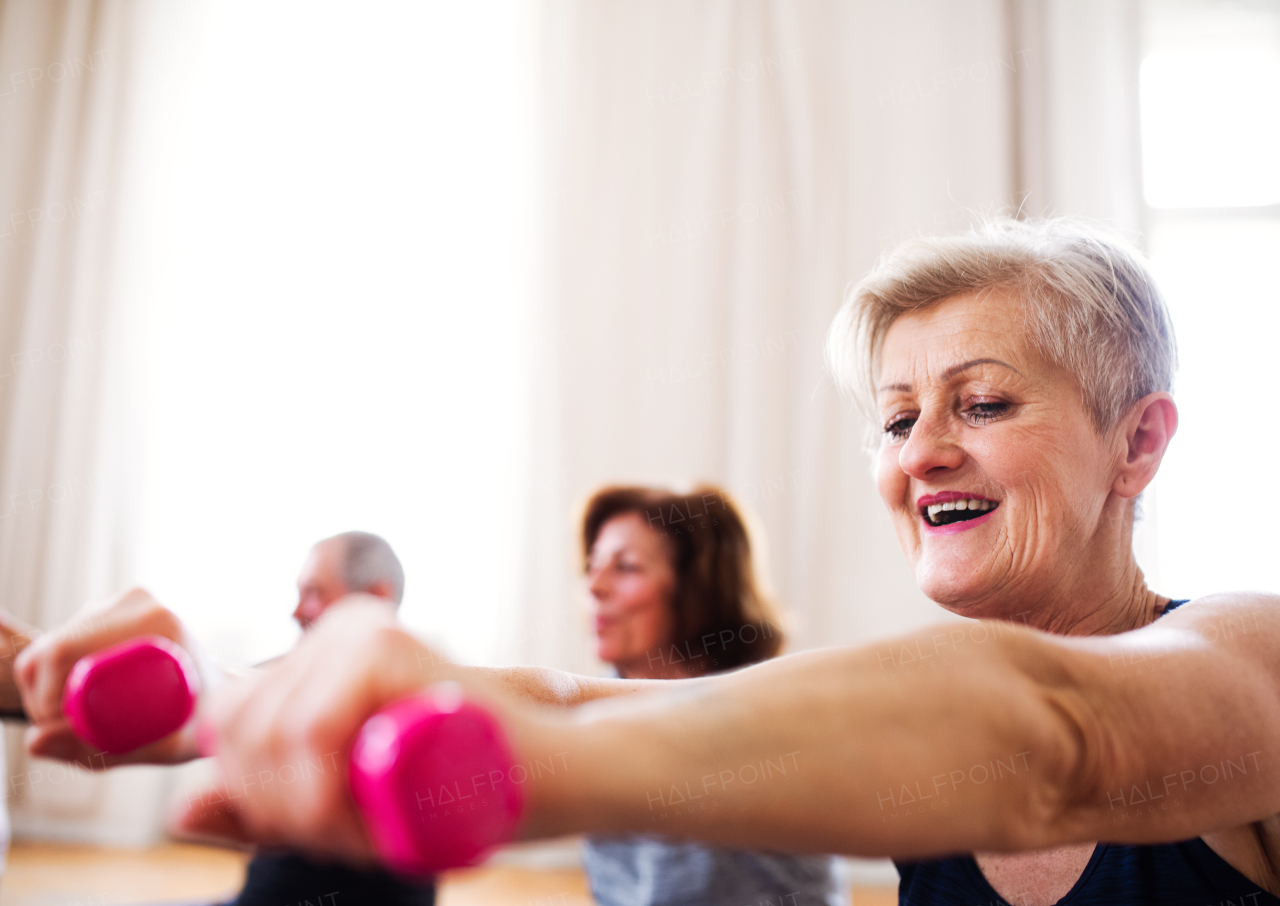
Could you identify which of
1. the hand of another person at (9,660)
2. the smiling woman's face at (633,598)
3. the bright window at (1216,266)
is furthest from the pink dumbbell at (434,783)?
the bright window at (1216,266)

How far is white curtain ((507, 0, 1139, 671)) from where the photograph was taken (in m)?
3.41

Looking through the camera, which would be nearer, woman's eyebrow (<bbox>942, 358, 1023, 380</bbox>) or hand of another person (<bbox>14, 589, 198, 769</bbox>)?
hand of another person (<bbox>14, 589, 198, 769</bbox>)

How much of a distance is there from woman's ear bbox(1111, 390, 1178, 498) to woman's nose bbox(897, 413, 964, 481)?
0.56 ft

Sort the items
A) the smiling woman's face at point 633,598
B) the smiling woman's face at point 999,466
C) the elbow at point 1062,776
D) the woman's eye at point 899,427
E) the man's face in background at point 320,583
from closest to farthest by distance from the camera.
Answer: the elbow at point 1062,776
the smiling woman's face at point 999,466
the woman's eye at point 899,427
the man's face in background at point 320,583
the smiling woman's face at point 633,598

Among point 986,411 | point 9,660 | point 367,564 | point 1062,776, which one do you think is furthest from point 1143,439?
point 367,564

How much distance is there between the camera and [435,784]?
0.25m

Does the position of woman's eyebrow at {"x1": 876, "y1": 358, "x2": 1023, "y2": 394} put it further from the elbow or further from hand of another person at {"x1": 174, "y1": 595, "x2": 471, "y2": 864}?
hand of another person at {"x1": 174, "y1": 595, "x2": 471, "y2": 864}

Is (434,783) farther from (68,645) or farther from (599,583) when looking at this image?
(599,583)

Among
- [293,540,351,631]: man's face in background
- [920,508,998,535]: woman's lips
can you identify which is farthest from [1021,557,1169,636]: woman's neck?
[293,540,351,631]: man's face in background

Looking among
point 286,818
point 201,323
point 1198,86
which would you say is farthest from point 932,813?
point 1198,86

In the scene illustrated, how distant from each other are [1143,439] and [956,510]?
216mm

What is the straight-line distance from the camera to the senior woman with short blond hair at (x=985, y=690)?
12.4 inches

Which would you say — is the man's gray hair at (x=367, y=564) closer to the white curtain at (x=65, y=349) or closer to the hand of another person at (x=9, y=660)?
the hand of another person at (x=9, y=660)

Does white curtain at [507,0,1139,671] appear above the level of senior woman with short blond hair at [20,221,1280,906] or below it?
above
